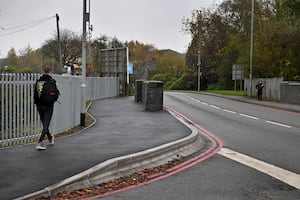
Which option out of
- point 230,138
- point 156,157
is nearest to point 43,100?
point 156,157

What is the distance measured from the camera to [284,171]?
870 cm

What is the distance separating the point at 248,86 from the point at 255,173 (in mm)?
36660

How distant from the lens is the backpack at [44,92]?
9.85m

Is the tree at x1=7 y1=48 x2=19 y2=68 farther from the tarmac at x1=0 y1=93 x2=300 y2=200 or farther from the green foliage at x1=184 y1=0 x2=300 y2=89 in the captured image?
the tarmac at x1=0 y1=93 x2=300 y2=200

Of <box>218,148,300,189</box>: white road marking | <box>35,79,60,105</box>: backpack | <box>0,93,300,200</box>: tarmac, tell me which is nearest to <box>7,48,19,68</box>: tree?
<box>0,93,300,200</box>: tarmac

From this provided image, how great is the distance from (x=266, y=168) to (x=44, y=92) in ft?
15.9

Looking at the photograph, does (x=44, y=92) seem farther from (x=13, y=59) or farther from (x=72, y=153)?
(x=13, y=59)

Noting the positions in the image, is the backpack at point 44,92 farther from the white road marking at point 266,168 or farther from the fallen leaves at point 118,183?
the white road marking at point 266,168

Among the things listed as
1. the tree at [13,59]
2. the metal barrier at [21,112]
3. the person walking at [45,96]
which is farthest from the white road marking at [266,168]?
the tree at [13,59]

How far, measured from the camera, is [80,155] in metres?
9.20

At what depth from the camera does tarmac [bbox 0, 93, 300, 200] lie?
7.02 m

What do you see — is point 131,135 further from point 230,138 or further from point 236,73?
point 236,73

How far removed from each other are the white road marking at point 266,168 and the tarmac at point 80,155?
122 centimetres

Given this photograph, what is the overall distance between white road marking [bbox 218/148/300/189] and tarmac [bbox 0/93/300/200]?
4.01ft
